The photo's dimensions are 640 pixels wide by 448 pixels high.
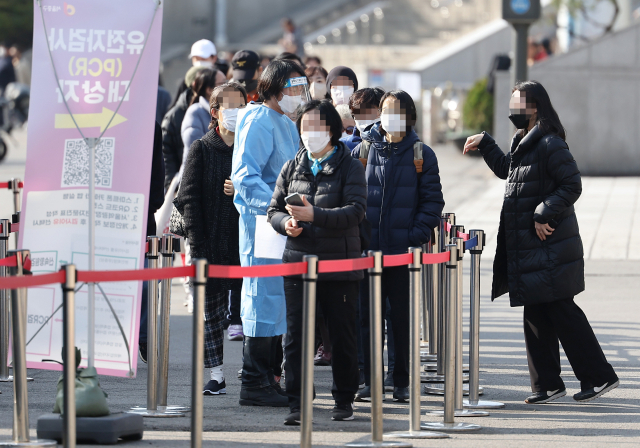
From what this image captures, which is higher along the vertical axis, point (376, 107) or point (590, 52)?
point (590, 52)

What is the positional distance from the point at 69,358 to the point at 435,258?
211 cm

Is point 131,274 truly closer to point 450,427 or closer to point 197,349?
point 197,349

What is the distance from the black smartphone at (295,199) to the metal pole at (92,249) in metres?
1.06

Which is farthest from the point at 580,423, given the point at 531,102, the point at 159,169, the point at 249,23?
the point at 249,23

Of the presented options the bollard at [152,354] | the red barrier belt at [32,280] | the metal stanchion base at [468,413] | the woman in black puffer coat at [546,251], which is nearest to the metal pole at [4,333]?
the bollard at [152,354]

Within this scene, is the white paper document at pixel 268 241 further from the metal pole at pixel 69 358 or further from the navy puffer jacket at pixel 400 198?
the metal pole at pixel 69 358

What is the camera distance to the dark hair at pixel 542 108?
21.8ft

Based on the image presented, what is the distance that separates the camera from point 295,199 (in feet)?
18.9

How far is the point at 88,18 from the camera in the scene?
571 centimetres

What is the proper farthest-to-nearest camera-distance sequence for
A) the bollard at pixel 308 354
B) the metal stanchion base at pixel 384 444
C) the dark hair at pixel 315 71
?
the dark hair at pixel 315 71
the metal stanchion base at pixel 384 444
the bollard at pixel 308 354

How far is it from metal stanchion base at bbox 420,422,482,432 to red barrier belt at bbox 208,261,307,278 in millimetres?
1296

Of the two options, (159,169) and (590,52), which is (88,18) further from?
(590,52)

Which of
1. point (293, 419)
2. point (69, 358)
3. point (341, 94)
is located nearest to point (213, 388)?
point (293, 419)

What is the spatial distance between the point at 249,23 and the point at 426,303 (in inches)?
1159
